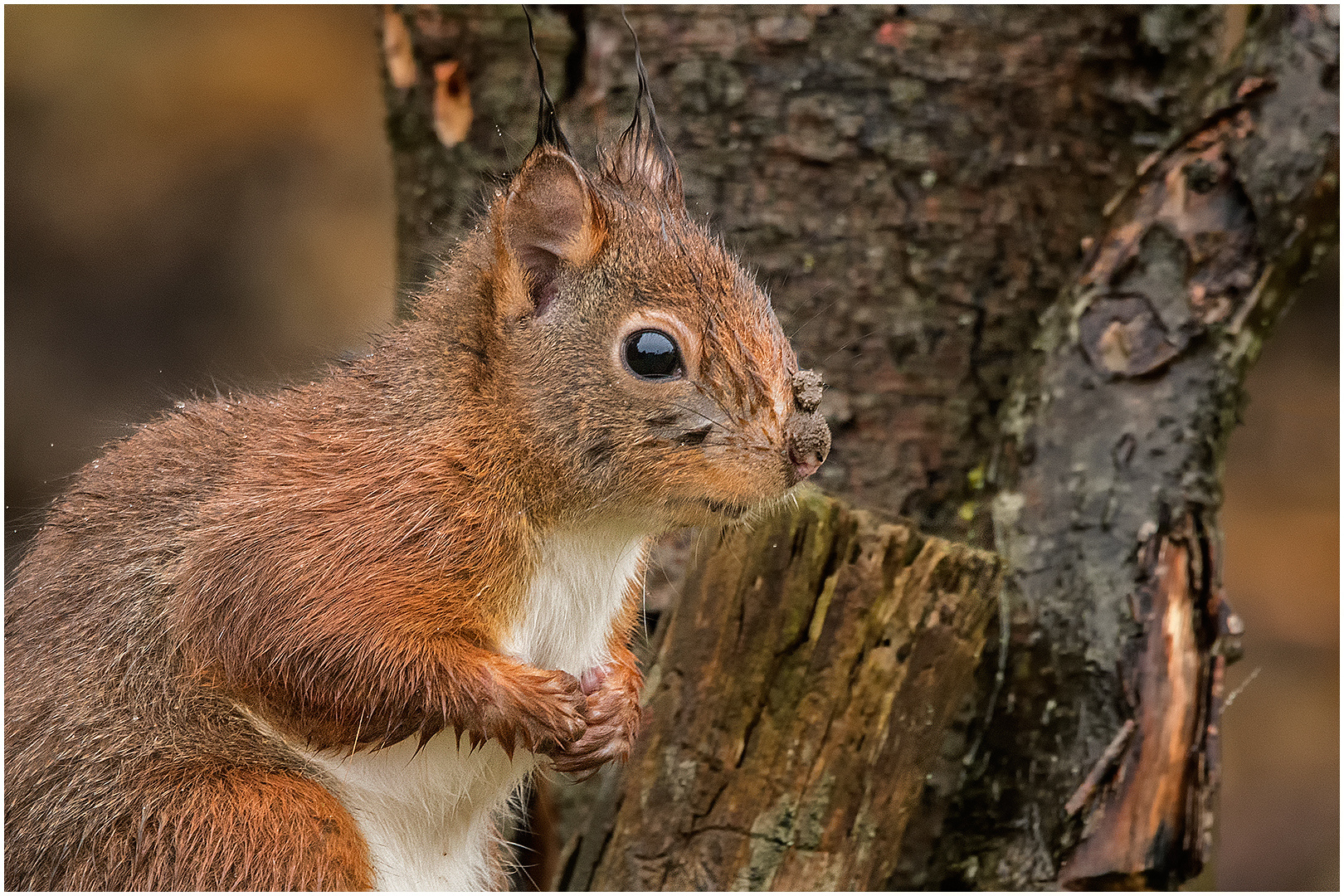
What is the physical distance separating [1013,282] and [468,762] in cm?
204

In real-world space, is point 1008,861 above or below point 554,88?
below

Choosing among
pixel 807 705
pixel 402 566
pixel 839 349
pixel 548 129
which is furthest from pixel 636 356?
pixel 839 349

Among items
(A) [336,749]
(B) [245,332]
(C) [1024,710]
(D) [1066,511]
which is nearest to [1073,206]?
(D) [1066,511]

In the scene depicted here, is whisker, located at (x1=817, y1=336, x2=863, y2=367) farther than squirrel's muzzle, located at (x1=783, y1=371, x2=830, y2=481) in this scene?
Yes

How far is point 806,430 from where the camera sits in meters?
2.46

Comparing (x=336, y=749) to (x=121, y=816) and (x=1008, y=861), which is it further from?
(x=1008, y=861)

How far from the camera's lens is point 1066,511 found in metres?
3.43

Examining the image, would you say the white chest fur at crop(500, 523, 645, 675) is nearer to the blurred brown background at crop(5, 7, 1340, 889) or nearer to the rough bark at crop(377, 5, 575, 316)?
the rough bark at crop(377, 5, 575, 316)

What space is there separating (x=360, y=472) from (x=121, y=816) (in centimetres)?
73

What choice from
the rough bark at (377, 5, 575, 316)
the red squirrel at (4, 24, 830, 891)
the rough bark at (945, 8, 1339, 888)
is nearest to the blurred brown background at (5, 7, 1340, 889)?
the rough bark at (377, 5, 575, 316)

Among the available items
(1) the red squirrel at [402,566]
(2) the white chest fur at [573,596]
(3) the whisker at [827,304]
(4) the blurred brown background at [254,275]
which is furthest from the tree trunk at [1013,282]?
(4) the blurred brown background at [254,275]

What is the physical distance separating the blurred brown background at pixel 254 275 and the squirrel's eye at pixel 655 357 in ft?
14.7

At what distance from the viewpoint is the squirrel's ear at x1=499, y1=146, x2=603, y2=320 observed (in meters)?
2.54

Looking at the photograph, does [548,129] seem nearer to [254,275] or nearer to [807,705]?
[807,705]
